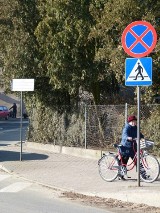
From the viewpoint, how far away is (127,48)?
450 inches

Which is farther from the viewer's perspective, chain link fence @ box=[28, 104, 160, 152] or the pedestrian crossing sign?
chain link fence @ box=[28, 104, 160, 152]

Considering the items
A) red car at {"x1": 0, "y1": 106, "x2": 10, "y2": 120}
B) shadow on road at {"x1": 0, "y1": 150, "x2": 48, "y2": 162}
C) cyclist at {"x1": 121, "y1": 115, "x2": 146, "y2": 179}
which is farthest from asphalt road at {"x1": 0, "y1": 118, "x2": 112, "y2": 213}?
red car at {"x1": 0, "y1": 106, "x2": 10, "y2": 120}

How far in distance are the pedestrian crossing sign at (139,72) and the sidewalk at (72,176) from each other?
2.24 meters

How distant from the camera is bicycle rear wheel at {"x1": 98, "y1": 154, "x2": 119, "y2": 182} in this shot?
13219 millimetres

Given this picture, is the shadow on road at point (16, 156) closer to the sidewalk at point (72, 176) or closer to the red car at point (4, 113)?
the sidewalk at point (72, 176)

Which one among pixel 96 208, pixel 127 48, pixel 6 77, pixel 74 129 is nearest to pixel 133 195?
pixel 96 208

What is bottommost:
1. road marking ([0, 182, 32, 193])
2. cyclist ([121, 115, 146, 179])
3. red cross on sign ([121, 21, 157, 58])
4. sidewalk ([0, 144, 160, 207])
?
road marking ([0, 182, 32, 193])

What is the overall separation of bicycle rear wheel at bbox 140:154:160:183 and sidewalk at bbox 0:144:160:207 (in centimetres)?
19

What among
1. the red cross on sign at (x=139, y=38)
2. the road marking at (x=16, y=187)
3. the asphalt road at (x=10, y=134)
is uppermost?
the red cross on sign at (x=139, y=38)

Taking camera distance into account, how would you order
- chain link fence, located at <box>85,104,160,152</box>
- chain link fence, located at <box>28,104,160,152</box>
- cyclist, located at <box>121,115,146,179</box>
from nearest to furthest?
cyclist, located at <box>121,115,146,179</box> → chain link fence, located at <box>85,104,160,152</box> → chain link fence, located at <box>28,104,160,152</box>

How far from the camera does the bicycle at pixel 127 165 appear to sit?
12.7 metres

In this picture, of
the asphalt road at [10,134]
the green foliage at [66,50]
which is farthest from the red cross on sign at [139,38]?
the asphalt road at [10,134]

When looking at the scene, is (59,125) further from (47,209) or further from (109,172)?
(47,209)

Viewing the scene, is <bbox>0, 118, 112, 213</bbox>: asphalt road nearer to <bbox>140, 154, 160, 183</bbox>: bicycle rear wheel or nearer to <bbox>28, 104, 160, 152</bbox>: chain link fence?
<bbox>140, 154, 160, 183</bbox>: bicycle rear wheel
